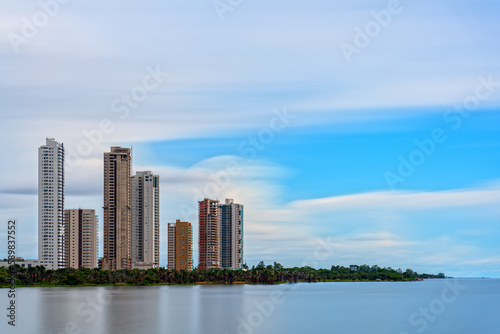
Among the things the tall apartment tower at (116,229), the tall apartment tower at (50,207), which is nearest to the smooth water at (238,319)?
the tall apartment tower at (50,207)

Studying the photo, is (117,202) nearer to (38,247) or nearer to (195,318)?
(38,247)

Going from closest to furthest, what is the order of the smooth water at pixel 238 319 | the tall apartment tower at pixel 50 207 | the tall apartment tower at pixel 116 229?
the smooth water at pixel 238 319
the tall apartment tower at pixel 50 207
the tall apartment tower at pixel 116 229

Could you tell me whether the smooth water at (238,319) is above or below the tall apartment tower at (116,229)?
below

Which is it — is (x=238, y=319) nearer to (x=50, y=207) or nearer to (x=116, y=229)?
(x=116, y=229)

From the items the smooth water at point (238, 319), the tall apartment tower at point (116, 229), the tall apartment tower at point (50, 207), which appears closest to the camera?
the smooth water at point (238, 319)

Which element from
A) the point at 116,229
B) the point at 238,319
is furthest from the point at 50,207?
the point at 238,319

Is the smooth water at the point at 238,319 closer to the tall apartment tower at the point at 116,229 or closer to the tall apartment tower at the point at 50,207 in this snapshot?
the tall apartment tower at the point at 50,207

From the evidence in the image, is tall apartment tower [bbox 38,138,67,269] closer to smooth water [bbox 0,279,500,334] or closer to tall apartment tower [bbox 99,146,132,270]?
tall apartment tower [bbox 99,146,132,270]

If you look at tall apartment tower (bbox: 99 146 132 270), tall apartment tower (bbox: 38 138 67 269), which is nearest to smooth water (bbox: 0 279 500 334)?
tall apartment tower (bbox: 38 138 67 269)

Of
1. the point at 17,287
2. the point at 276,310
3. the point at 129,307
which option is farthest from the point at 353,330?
the point at 17,287
